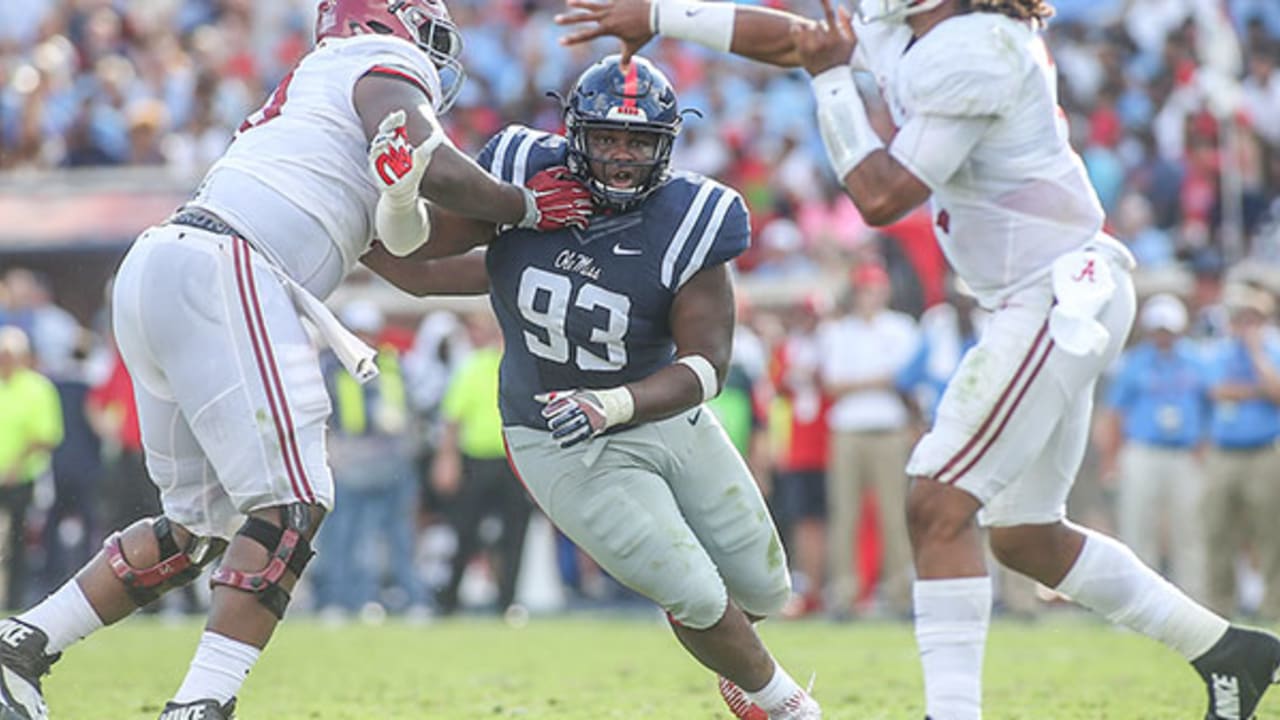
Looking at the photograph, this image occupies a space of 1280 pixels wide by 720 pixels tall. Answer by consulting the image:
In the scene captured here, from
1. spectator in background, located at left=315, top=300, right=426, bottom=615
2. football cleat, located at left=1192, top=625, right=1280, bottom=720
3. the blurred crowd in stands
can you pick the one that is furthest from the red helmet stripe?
spectator in background, located at left=315, top=300, right=426, bottom=615

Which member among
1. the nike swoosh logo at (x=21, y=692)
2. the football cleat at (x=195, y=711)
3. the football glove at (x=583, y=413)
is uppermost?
the football glove at (x=583, y=413)

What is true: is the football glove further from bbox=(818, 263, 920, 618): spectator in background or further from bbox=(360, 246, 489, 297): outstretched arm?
bbox=(818, 263, 920, 618): spectator in background

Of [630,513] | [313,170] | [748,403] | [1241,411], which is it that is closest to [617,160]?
[313,170]

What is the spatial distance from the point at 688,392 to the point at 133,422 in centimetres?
889

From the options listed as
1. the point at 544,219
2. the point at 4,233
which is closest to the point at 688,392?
the point at 544,219

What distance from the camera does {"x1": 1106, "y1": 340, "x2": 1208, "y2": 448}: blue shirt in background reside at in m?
12.2

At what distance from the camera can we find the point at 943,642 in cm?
512

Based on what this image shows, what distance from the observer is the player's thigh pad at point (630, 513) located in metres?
5.42

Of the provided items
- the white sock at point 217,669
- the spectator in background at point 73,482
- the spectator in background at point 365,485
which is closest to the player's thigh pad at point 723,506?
the white sock at point 217,669

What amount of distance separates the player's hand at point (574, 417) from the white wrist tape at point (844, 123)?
901 mm

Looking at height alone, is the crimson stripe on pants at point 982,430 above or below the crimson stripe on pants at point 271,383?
below

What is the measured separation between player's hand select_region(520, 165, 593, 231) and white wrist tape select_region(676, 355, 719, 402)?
19.0 inches

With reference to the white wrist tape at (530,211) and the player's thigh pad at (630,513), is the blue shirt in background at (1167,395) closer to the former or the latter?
the player's thigh pad at (630,513)

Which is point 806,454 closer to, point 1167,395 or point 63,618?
point 1167,395
